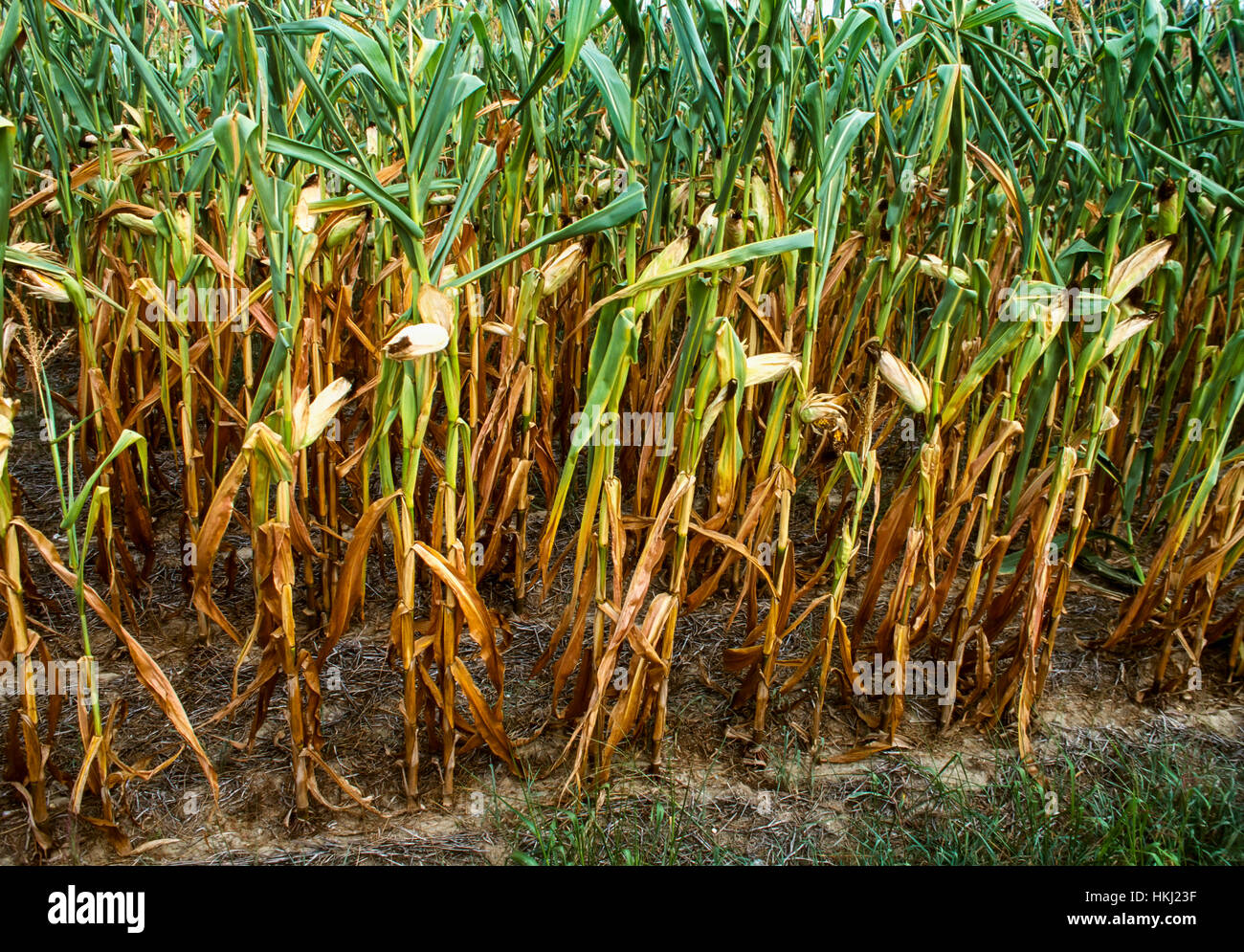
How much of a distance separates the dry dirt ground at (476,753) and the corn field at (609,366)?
0.04 metres

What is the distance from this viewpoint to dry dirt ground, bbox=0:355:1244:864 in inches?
65.4

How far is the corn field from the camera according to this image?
1.44 meters

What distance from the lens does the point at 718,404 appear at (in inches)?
59.8

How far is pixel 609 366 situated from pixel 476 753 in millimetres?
884

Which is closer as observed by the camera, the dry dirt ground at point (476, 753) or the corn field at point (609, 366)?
the corn field at point (609, 366)

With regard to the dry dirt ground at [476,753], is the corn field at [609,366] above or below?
above

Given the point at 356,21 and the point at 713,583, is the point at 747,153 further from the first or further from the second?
the point at 356,21

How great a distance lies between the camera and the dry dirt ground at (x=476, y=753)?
1.66 m

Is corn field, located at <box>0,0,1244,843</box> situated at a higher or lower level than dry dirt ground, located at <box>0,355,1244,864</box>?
higher

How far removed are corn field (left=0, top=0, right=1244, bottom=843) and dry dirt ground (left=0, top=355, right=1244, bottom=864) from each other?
40mm

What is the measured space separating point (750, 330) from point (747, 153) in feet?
2.00

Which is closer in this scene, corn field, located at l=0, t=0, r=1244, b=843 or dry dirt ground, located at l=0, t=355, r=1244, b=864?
corn field, located at l=0, t=0, r=1244, b=843

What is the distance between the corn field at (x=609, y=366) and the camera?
1439 millimetres
